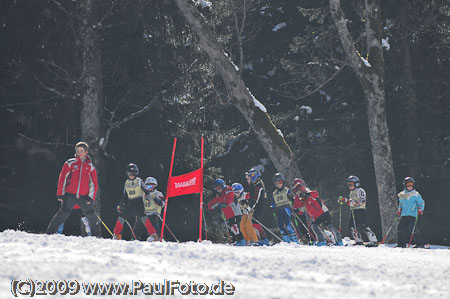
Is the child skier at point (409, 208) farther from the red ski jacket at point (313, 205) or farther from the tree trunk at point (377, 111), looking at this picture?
the tree trunk at point (377, 111)

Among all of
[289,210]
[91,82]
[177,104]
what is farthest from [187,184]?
[177,104]

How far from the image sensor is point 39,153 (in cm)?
1945

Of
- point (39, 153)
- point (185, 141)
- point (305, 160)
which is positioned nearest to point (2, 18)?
point (39, 153)

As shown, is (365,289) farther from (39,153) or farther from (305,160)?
(305,160)

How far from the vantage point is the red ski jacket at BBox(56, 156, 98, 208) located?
12.1 m

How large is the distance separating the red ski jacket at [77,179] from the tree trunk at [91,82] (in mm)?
5216

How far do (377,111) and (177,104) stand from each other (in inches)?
232

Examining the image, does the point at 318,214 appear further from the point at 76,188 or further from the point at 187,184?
the point at 76,188

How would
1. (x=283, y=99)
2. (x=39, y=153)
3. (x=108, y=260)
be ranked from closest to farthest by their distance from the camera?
(x=108, y=260) → (x=39, y=153) → (x=283, y=99)

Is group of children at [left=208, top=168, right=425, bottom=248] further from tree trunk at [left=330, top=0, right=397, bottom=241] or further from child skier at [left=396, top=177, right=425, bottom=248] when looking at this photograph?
tree trunk at [left=330, top=0, right=397, bottom=241]

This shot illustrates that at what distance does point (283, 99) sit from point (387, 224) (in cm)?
1189

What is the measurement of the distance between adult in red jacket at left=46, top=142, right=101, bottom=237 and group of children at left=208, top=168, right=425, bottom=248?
273 centimetres

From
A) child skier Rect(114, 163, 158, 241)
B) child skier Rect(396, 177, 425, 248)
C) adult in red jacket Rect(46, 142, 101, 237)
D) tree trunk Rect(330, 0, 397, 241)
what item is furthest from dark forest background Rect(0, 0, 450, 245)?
adult in red jacket Rect(46, 142, 101, 237)

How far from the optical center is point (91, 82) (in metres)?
17.8
